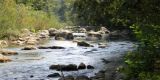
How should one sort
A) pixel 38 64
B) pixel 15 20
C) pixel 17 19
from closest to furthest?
pixel 38 64, pixel 15 20, pixel 17 19

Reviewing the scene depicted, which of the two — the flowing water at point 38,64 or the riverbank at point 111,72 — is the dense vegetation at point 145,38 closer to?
the riverbank at point 111,72

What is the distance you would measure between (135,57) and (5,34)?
26608 mm

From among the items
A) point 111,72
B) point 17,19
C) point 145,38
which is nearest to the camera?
point 145,38

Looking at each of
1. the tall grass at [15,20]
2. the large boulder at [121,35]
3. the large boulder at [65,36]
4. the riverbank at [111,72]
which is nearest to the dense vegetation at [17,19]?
the tall grass at [15,20]

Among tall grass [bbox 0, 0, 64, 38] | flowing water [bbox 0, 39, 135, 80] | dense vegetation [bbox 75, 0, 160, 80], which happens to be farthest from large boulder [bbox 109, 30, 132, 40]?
dense vegetation [bbox 75, 0, 160, 80]

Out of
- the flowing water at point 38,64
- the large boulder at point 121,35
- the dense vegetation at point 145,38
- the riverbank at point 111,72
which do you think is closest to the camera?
the dense vegetation at point 145,38

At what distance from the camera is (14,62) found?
20.8m

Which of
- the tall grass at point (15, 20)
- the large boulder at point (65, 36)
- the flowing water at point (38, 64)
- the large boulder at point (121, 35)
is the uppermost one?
the tall grass at point (15, 20)

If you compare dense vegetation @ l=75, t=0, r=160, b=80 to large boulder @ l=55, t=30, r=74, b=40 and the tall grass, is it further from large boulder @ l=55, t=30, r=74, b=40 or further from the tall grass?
large boulder @ l=55, t=30, r=74, b=40

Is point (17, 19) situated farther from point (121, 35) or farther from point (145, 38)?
point (145, 38)

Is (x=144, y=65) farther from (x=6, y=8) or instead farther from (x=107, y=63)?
(x=6, y=8)

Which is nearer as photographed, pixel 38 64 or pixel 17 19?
pixel 38 64

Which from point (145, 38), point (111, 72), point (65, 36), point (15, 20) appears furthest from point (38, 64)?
point (65, 36)

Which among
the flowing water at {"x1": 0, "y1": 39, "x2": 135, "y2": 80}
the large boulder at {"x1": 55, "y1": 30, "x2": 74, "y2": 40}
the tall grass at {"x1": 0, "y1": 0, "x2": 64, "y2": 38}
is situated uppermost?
the tall grass at {"x1": 0, "y1": 0, "x2": 64, "y2": 38}
